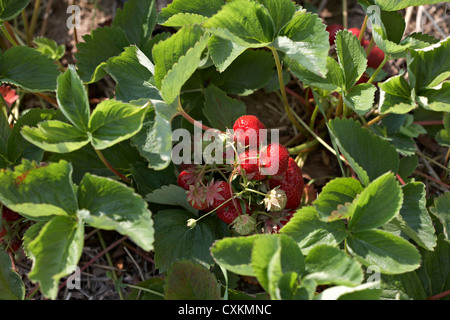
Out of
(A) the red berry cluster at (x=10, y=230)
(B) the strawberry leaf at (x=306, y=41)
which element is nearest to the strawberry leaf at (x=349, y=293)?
(B) the strawberry leaf at (x=306, y=41)

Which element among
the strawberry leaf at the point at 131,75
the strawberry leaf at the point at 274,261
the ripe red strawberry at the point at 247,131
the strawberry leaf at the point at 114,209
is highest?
the strawberry leaf at the point at 131,75

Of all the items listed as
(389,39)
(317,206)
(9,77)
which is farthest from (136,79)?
(389,39)

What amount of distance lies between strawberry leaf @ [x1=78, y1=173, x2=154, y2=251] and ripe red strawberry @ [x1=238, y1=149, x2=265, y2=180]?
28cm

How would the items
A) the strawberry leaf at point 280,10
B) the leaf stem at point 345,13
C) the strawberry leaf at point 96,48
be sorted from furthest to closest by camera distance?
the leaf stem at point 345,13 → the strawberry leaf at point 96,48 → the strawberry leaf at point 280,10

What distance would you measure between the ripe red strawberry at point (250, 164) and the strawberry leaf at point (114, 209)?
0.91 feet

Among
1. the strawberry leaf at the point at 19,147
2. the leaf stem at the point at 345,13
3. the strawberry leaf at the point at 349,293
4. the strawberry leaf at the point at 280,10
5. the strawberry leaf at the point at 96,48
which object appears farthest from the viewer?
the leaf stem at the point at 345,13

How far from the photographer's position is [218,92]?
130 centimetres

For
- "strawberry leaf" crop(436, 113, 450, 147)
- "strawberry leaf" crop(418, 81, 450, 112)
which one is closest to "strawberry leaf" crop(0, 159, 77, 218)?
"strawberry leaf" crop(418, 81, 450, 112)

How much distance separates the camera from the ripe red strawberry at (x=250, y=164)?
1079 millimetres

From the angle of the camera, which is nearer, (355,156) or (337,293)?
(337,293)

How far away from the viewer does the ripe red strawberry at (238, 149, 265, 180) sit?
1.08 metres

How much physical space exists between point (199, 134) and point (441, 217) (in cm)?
66

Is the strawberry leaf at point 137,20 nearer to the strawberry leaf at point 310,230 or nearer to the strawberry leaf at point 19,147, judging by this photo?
the strawberry leaf at point 19,147
